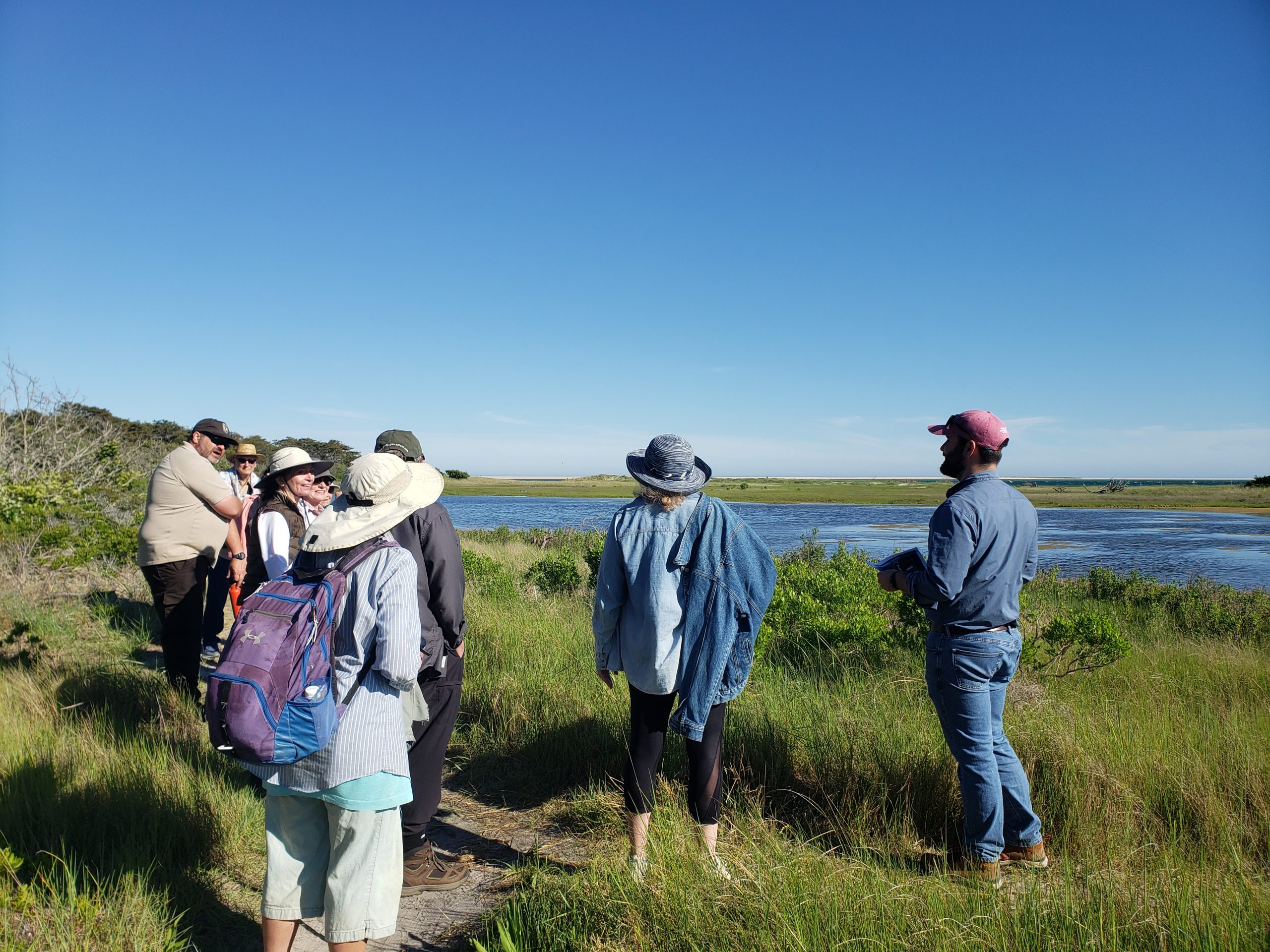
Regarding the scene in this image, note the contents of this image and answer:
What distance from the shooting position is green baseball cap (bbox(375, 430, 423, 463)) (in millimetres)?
3502

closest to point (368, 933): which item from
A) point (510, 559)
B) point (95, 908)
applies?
point (95, 908)

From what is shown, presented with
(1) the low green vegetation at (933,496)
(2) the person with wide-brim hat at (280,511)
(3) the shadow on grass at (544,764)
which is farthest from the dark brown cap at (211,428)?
(1) the low green vegetation at (933,496)

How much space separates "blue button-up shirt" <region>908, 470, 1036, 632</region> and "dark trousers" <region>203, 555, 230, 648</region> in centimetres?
639

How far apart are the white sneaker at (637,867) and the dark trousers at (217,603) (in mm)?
5607

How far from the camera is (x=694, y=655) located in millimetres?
3000

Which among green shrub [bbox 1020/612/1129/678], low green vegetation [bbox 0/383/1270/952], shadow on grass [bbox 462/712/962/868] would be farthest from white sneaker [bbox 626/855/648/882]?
green shrub [bbox 1020/612/1129/678]

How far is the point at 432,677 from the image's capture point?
3217 mm

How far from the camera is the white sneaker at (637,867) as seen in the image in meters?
2.53

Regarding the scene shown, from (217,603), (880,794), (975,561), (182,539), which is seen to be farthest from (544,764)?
(217,603)

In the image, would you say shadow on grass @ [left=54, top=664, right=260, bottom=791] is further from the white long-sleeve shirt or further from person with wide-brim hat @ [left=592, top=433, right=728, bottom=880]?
person with wide-brim hat @ [left=592, top=433, right=728, bottom=880]

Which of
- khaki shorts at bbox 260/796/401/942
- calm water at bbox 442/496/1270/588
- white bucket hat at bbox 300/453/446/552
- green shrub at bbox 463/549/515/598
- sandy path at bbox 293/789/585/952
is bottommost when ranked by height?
calm water at bbox 442/496/1270/588

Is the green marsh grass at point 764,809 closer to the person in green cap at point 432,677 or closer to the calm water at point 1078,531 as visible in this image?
the person in green cap at point 432,677

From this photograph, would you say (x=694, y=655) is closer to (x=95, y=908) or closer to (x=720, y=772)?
(x=720, y=772)

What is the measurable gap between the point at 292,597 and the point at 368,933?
3.48ft
